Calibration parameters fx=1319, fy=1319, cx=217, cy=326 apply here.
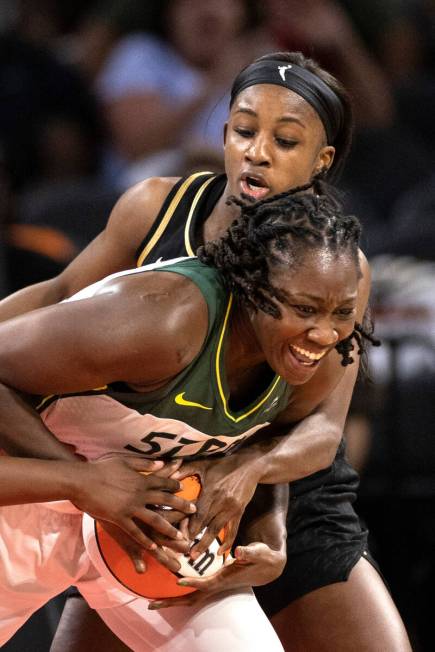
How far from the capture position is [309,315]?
9.02 ft

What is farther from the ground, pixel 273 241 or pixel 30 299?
pixel 273 241

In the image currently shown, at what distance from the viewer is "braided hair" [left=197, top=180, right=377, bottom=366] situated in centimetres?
276

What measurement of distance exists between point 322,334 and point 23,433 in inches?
25.6

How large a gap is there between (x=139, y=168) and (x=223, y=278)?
145 inches

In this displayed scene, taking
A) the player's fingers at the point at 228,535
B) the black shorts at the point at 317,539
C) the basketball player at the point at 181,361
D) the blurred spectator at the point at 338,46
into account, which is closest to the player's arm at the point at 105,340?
the basketball player at the point at 181,361

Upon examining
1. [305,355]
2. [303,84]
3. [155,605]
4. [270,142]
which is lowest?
[155,605]

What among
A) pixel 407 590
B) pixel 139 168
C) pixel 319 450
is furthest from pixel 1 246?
pixel 319 450

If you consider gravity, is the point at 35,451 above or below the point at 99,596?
above

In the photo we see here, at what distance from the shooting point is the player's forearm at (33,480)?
105 inches

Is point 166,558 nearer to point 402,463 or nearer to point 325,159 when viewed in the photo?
point 325,159

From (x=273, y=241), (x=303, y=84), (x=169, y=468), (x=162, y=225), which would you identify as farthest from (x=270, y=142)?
(x=169, y=468)

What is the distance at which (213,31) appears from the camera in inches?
263

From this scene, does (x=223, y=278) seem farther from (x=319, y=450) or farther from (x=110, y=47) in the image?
(x=110, y=47)

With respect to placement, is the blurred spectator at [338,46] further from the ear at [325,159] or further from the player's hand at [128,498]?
the player's hand at [128,498]
